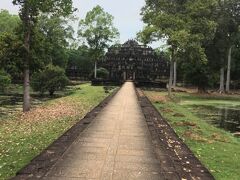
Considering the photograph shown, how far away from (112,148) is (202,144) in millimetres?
3983

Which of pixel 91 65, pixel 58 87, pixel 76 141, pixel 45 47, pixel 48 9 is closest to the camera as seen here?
pixel 76 141

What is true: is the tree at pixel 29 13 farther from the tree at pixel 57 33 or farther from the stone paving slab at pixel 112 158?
the tree at pixel 57 33

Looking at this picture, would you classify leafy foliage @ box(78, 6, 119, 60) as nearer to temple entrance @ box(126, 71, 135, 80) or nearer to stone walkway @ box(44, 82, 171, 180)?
temple entrance @ box(126, 71, 135, 80)

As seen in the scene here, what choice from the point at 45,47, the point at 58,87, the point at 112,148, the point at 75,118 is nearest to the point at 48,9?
the point at 45,47

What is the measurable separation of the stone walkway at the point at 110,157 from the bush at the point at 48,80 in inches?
1200

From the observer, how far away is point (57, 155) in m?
9.70

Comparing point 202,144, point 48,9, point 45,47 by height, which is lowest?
point 202,144

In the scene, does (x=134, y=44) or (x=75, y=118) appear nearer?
(x=75, y=118)

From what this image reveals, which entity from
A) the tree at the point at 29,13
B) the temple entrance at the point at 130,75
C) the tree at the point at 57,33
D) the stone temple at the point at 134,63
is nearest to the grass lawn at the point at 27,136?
the tree at the point at 29,13

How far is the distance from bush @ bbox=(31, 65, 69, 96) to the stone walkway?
30486mm

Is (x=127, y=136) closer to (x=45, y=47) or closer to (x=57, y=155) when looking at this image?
(x=57, y=155)

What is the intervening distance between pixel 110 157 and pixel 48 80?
36.2 metres

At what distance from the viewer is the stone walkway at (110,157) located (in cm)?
825

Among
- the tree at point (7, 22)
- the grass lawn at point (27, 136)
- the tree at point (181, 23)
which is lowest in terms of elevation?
the grass lawn at point (27, 136)
